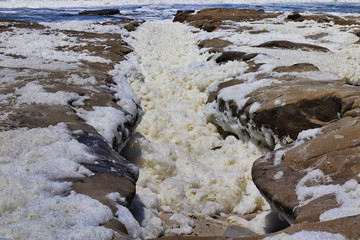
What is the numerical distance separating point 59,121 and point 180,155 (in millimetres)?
1621

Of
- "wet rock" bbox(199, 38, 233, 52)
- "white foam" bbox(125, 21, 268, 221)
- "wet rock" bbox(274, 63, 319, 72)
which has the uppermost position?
"wet rock" bbox(274, 63, 319, 72)

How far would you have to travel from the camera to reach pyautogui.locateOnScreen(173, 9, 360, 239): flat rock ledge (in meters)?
2.29

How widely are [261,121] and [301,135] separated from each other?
0.94m

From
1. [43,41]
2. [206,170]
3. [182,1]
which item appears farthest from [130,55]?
[182,1]

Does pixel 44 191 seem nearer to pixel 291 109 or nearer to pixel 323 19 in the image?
pixel 291 109

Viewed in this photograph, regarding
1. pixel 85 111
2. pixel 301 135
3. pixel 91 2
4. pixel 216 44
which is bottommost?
pixel 216 44

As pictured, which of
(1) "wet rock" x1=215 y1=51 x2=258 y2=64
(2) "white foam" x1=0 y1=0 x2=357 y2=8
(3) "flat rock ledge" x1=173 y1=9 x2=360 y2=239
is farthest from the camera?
(2) "white foam" x1=0 y1=0 x2=357 y2=8

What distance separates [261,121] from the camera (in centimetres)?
438

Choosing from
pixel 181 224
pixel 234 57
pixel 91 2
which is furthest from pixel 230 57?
pixel 91 2

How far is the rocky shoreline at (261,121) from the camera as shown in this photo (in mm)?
2408

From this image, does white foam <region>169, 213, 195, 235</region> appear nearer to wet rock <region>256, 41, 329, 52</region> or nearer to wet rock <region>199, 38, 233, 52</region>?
wet rock <region>256, 41, 329, 52</region>

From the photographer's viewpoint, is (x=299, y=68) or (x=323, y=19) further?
(x=323, y=19)

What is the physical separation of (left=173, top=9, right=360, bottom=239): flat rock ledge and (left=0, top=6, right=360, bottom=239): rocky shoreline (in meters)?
0.01

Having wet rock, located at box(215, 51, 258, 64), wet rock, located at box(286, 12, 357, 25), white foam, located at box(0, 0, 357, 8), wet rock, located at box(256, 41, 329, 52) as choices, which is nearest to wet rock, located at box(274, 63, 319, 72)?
wet rock, located at box(215, 51, 258, 64)
